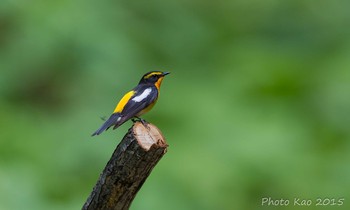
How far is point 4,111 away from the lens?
658 centimetres

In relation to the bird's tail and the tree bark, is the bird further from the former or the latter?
the tree bark

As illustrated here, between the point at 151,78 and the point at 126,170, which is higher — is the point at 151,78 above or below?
above

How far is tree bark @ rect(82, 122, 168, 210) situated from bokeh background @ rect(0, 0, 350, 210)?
2027mm

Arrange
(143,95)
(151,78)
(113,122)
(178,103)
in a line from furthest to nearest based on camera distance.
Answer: (178,103), (151,78), (143,95), (113,122)

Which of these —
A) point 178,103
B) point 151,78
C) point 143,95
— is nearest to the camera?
point 143,95

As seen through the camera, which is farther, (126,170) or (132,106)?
(132,106)

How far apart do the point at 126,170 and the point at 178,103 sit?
12.5ft

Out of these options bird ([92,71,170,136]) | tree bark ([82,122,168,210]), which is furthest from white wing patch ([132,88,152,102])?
tree bark ([82,122,168,210])

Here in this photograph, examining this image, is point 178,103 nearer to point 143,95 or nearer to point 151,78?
point 151,78

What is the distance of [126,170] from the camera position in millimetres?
3053

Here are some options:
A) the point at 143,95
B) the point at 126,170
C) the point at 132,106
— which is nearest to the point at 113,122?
the point at 132,106

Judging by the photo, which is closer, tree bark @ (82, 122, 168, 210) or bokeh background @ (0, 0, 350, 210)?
tree bark @ (82, 122, 168, 210)

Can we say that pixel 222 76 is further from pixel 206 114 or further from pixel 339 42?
pixel 339 42

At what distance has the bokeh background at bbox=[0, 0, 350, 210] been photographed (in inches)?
225
